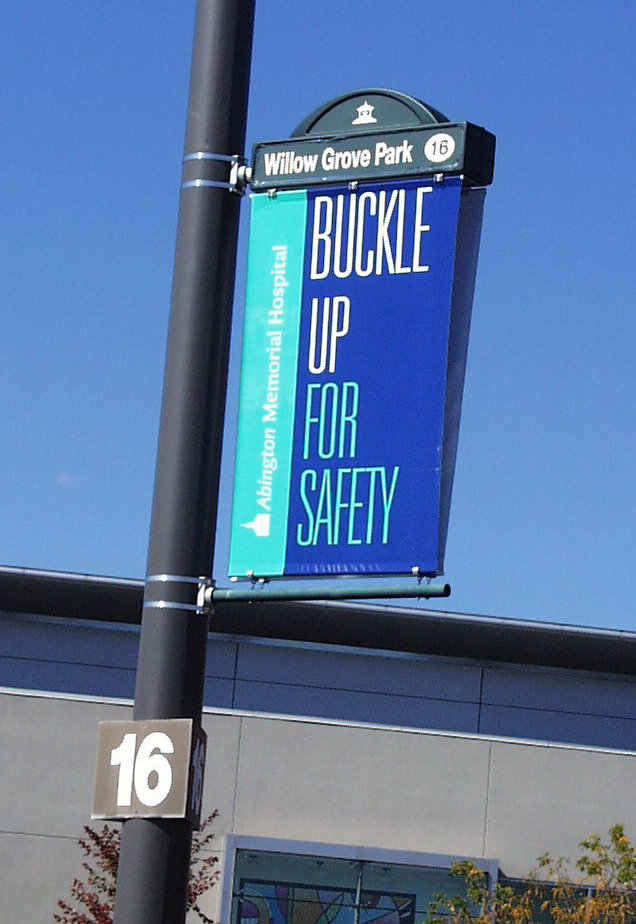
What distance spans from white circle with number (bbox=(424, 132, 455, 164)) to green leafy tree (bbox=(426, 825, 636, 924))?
16001 millimetres

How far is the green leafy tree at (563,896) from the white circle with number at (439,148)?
16001mm

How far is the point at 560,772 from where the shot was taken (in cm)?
3069

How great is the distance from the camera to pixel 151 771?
6488mm

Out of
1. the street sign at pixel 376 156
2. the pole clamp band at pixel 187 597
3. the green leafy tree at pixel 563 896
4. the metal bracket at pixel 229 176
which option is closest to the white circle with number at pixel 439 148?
the street sign at pixel 376 156

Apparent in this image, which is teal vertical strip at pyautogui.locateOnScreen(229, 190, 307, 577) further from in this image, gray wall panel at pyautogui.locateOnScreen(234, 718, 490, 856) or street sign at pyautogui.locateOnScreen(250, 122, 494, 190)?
gray wall panel at pyautogui.locateOnScreen(234, 718, 490, 856)

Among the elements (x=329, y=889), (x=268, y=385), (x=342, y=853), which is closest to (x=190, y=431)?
(x=268, y=385)

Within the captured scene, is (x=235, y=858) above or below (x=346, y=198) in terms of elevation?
below

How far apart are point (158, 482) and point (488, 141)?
6.27 feet

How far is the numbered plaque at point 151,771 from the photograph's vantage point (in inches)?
253

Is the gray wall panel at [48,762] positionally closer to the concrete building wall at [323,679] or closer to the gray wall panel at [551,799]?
the concrete building wall at [323,679]

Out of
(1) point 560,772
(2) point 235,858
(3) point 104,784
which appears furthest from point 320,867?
(3) point 104,784

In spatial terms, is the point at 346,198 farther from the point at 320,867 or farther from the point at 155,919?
the point at 320,867

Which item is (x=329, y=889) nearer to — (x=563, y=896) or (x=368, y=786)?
(x=368, y=786)

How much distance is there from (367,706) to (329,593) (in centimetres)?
2944
